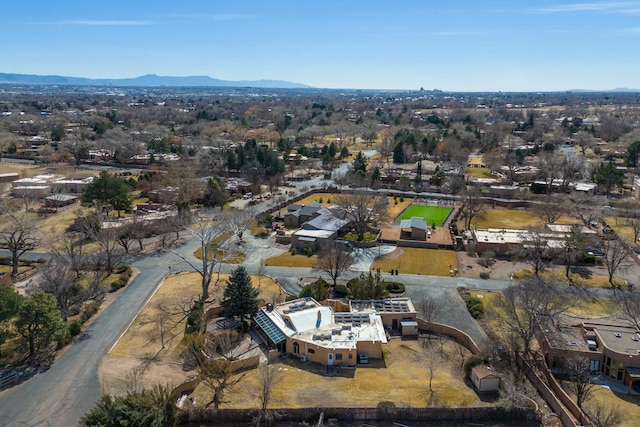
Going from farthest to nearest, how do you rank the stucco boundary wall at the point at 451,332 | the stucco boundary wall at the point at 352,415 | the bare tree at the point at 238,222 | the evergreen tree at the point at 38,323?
1. the bare tree at the point at 238,222
2. the stucco boundary wall at the point at 451,332
3. the evergreen tree at the point at 38,323
4. the stucco boundary wall at the point at 352,415

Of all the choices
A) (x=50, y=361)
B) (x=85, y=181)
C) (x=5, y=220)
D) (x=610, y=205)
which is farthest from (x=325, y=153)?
(x=50, y=361)

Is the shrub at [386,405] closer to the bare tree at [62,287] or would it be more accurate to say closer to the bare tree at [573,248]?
the bare tree at [62,287]

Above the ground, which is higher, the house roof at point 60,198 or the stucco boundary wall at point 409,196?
the house roof at point 60,198

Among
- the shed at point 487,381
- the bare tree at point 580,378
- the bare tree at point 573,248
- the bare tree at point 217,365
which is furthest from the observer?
the bare tree at point 573,248

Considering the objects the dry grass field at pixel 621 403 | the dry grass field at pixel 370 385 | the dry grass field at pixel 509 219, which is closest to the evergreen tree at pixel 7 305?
the dry grass field at pixel 370 385

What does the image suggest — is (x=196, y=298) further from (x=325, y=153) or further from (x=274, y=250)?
(x=325, y=153)

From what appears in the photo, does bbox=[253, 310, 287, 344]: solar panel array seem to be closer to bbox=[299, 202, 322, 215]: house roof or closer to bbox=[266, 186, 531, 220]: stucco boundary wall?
bbox=[299, 202, 322, 215]: house roof

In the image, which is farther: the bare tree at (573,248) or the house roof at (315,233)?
the house roof at (315,233)
